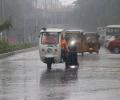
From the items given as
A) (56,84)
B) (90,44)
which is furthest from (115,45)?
(56,84)

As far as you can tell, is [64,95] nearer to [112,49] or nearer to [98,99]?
[98,99]

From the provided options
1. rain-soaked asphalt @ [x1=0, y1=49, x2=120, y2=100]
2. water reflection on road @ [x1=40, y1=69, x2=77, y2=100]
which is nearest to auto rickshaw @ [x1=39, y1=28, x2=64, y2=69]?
water reflection on road @ [x1=40, y1=69, x2=77, y2=100]

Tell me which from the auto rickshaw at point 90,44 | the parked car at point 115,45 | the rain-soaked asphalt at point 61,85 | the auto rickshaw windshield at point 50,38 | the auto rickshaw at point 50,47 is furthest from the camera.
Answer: the parked car at point 115,45

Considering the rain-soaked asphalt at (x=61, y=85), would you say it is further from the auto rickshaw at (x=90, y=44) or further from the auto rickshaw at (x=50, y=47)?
the auto rickshaw at (x=90, y=44)

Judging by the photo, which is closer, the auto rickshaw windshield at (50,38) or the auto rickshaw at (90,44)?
the auto rickshaw windshield at (50,38)

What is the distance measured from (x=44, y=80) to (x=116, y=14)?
7858 cm

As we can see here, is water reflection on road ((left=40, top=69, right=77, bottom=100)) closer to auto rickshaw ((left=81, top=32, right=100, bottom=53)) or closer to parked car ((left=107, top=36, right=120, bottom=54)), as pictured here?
auto rickshaw ((left=81, top=32, right=100, bottom=53))

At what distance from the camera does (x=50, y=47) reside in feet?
92.0

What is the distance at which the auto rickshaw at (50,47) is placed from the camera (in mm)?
27844

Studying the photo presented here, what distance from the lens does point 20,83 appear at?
807 inches

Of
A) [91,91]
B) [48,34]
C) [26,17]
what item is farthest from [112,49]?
[26,17]

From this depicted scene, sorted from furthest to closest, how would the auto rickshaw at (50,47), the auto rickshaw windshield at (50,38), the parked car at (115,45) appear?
the parked car at (115,45)
the auto rickshaw windshield at (50,38)
the auto rickshaw at (50,47)

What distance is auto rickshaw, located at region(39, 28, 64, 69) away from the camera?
27.8 meters

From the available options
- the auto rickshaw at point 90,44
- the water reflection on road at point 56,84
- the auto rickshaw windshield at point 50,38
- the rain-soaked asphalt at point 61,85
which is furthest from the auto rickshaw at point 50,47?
the auto rickshaw at point 90,44
